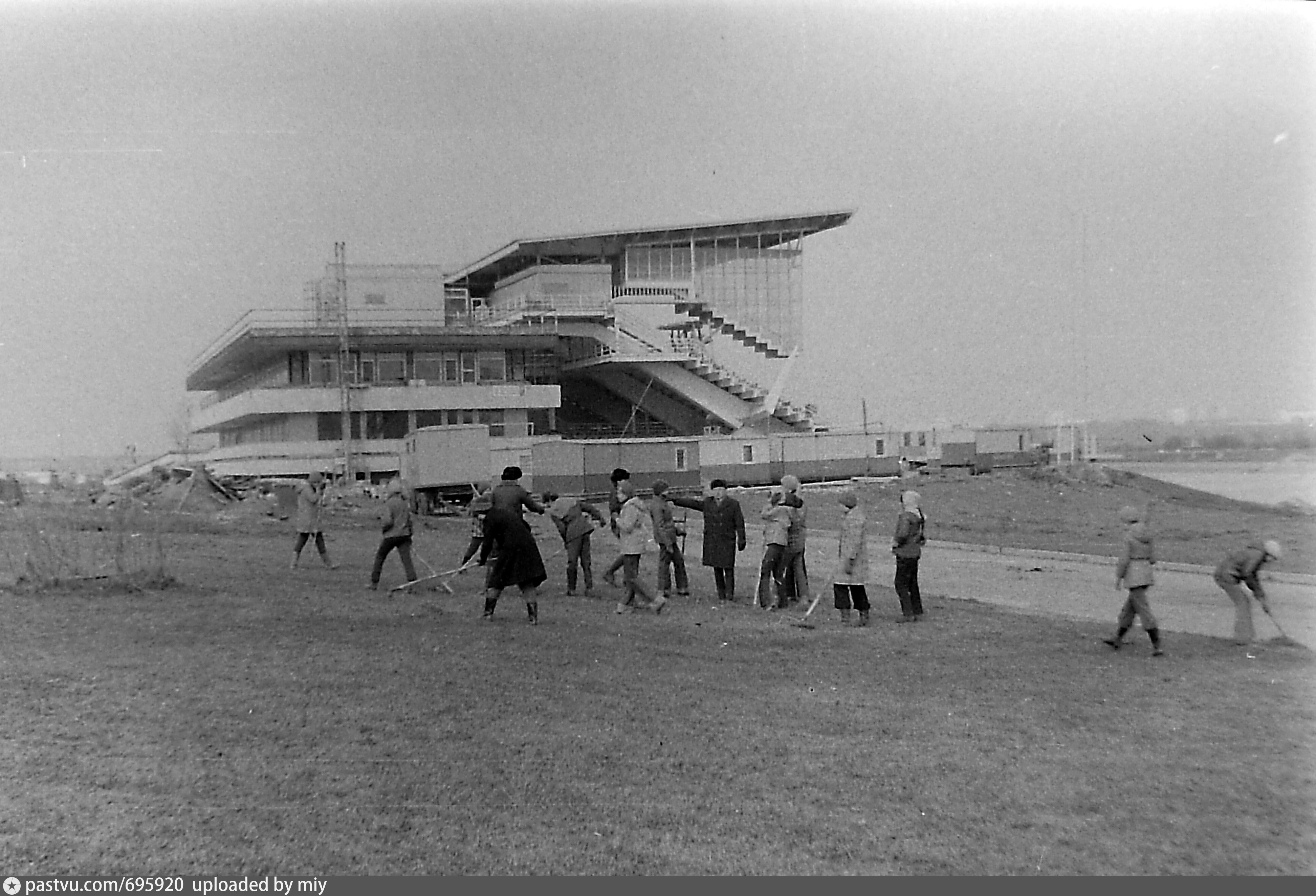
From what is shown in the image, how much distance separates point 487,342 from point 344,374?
2.74 m

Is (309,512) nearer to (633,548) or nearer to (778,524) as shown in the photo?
(633,548)

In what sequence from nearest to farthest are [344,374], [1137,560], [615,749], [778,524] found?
[615,749], [1137,560], [778,524], [344,374]

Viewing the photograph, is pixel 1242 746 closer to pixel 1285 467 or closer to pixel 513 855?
pixel 513 855

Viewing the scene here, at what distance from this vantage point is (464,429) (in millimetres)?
15391

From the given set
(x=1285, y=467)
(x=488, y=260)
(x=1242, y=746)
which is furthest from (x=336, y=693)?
→ (x=1285, y=467)

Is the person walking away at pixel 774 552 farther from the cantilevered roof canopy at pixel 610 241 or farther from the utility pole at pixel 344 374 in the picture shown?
the utility pole at pixel 344 374

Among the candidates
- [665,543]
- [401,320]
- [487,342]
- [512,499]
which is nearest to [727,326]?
[487,342]

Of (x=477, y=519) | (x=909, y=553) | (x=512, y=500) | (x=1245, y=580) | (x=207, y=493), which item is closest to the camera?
(x=1245, y=580)

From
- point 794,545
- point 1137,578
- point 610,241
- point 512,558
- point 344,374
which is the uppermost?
point 610,241

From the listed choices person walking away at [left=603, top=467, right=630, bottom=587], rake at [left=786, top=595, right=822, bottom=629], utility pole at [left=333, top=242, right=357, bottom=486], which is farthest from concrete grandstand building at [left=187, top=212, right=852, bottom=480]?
rake at [left=786, top=595, right=822, bottom=629]

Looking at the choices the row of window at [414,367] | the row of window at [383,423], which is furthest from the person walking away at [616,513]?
the row of window at [414,367]

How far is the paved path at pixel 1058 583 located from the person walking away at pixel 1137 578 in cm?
150

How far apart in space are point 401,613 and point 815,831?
5.03 metres

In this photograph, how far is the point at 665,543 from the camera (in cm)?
1107
